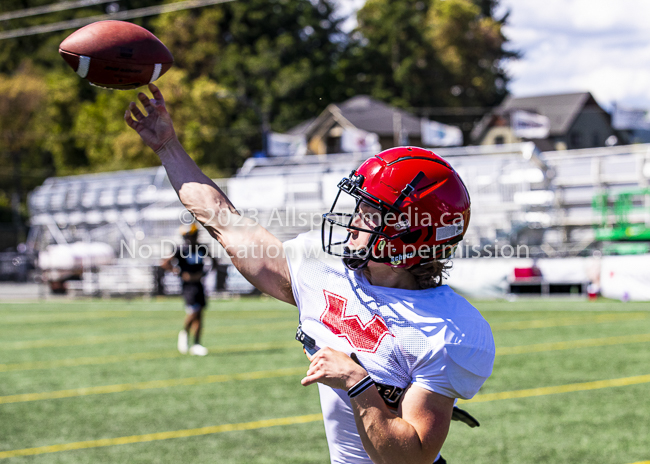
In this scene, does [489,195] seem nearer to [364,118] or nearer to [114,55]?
[114,55]

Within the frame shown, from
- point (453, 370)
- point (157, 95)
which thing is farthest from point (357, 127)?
point (453, 370)

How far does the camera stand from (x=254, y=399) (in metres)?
6.96

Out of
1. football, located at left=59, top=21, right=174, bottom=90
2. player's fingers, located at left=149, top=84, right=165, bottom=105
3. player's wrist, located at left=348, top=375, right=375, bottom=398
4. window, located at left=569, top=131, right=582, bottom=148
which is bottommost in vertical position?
player's wrist, located at left=348, top=375, right=375, bottom=398

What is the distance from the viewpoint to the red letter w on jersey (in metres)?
2.05

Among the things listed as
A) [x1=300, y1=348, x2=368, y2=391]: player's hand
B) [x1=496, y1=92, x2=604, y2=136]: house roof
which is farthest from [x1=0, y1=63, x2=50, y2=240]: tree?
[x1=300, y1=348, x2=368, y2=391]: player's hand

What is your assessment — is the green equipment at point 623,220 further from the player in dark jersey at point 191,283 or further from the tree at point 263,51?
the tree at point 263,51

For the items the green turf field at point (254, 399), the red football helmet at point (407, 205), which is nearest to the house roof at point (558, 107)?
the green turf field at point (254, 399)

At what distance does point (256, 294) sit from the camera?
2038cm

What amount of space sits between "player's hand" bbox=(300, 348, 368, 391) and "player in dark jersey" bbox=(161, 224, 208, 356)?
821 centimetres

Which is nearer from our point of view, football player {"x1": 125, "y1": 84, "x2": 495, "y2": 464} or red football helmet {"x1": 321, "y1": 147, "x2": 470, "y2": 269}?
football player {"x1": 125, "y1": 84, "x2": 495, "y2": 464}

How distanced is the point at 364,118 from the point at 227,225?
134 feet

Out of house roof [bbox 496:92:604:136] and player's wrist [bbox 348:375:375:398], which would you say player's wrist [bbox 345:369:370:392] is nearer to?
player's wrist [bbox 348:375:375:398]

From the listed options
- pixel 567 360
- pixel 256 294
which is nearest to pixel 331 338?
pixel 567 360

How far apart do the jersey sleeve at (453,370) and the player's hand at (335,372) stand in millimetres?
179
